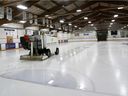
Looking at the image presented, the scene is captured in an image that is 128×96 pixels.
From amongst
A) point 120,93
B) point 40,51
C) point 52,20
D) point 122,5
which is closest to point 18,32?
point 52,20

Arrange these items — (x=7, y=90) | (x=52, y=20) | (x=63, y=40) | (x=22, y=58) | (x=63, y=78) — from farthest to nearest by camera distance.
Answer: (x=63, y=40) < (x=52, y=20) < (x=22, y=58) < (x=63, y=78) < (x=7, y=90)

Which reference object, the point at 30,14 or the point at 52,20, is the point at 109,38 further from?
the point at 30,14

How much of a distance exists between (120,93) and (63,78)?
1.36 m

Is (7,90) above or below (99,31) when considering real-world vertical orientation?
below

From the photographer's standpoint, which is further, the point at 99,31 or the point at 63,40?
the point at 99,31

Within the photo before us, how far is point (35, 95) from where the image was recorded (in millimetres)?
2264

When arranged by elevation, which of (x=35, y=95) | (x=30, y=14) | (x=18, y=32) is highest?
(x=30, y=14)

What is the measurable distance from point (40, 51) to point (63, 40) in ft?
65.9

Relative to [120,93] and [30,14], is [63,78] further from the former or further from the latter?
[30,14]

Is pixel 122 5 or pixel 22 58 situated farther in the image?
pixel 122 5

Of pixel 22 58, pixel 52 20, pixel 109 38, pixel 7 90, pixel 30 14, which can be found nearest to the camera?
pixel 7 90

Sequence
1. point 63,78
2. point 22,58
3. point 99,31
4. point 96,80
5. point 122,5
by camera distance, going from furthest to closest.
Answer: point 99,31, point 122,5, point 22,58, point 63,78, point 96,80

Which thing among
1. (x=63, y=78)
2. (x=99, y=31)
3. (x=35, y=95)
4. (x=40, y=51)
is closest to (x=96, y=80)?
(x=63, y=78)

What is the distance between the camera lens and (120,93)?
2287mm
